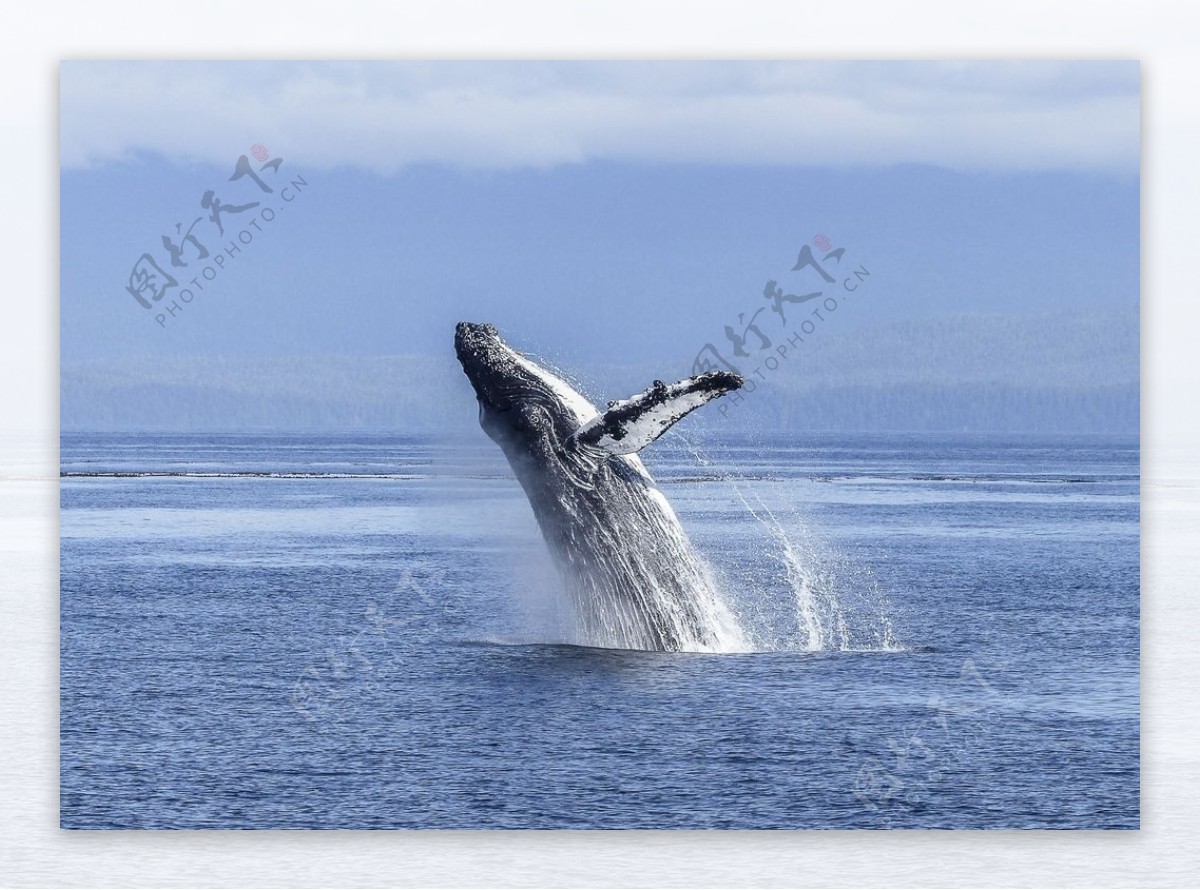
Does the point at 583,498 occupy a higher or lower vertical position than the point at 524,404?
lower

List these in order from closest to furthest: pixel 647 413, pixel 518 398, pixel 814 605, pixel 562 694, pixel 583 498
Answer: pixel 647 413 → pixel 562 694 → pixel 583 498 → pixel 518 398 → pixel 814 605

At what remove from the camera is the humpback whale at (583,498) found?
18016mm

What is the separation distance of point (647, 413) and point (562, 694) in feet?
10.6

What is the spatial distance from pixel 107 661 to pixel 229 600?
21.0 feet

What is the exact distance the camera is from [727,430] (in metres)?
170

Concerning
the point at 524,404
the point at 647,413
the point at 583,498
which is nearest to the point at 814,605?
the point at 583,498

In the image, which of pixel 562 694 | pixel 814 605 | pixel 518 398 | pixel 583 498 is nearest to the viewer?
pixel 562 694

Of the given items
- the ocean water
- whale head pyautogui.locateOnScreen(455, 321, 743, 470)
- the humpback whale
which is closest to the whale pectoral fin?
whale head pyautogui.locateOnScreen(455, 321, 743, 470)

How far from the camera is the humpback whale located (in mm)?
18016

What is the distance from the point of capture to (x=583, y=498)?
710 inches

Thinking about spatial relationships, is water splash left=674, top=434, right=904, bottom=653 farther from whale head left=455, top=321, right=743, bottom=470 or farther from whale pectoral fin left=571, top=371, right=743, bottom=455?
whale head left=455, top=321, right=743, bottom=470

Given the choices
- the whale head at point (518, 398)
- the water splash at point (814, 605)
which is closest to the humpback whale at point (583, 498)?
the whale head at point (518, 398)

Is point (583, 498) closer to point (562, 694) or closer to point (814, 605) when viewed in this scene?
point (562, 694)

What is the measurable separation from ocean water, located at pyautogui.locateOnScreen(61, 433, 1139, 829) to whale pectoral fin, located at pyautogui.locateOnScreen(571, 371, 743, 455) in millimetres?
1989
